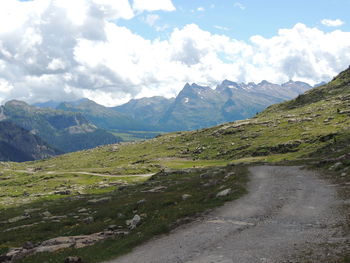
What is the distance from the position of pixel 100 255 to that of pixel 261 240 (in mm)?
13059

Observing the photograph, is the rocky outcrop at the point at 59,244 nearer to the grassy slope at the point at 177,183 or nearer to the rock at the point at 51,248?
the rock at the point at 51,248

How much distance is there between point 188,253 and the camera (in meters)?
22.7

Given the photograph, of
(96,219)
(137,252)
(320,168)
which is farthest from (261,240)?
(320,168)

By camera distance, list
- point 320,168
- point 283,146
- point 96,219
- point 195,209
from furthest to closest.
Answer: point 283,146 < point 320,168 < point 96,219 < point 195,209

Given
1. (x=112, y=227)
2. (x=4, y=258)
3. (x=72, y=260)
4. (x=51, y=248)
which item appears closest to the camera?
(x=72, y=260)

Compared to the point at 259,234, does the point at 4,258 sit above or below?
below

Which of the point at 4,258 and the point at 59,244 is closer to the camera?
the point at 4,258

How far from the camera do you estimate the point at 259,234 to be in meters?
24.8

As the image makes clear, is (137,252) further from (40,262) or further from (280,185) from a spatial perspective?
(280,185)

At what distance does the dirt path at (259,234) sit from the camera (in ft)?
67.0

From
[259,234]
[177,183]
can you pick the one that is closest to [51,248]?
[259,234]

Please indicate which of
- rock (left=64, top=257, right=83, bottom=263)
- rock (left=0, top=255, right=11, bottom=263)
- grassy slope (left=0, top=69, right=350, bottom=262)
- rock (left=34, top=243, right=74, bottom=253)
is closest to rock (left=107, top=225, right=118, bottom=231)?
grassy slope (left=0, top=69, right=350, bottom=262)

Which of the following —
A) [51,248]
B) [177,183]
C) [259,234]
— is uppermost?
[259,234]

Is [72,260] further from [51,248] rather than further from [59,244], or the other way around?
[59,244]
